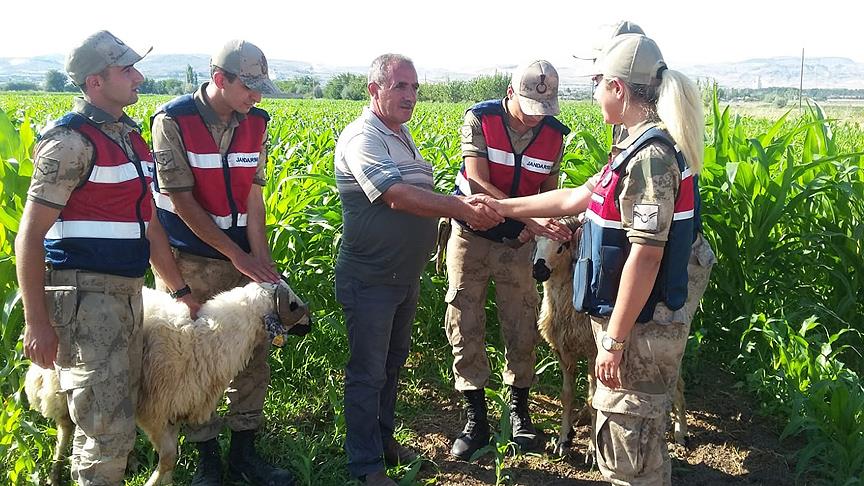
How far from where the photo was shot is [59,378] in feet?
9.99

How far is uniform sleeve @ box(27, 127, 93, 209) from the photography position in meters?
2.67

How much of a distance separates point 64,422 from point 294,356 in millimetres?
1667

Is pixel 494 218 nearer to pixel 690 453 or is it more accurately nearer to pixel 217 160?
pixel 217 160

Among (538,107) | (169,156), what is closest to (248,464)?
(169,156)

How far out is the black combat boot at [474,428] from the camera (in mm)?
4074

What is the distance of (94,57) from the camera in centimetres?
284

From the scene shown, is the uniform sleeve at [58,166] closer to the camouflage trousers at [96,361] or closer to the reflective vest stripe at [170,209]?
the camouflage trousers at [96,361]

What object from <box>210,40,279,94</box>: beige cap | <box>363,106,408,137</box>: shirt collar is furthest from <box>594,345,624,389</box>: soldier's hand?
<box>210,40,279,94</box>: beige cap

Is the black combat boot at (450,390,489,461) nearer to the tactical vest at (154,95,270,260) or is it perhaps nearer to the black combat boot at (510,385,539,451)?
the black combat boot at (510,385,539,451)

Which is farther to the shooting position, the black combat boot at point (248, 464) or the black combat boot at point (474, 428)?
the black combat boot at point (474, 428)

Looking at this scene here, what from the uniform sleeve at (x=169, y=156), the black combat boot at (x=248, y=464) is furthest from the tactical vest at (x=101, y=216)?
the black combat boot at (x=248, y=464)

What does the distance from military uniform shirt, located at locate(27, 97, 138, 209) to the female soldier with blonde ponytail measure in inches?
84.1

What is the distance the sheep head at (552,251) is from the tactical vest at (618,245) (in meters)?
0.93

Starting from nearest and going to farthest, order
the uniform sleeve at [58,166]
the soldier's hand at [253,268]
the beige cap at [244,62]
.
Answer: the uniform sleeve at [58,166] < the beige cap at [244,62] < the soldier's hand at [253,268]
